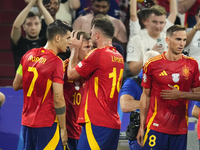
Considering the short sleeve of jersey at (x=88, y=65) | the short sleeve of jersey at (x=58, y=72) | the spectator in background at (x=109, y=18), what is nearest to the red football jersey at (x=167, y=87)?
the short sleeve of jersey at (x=88, y=65)

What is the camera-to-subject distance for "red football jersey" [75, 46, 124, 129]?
3502 millimetres

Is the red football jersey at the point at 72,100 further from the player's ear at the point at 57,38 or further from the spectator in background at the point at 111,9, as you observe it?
the spectator in background at the point at 111,9

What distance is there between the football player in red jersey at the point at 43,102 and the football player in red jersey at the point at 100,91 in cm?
23

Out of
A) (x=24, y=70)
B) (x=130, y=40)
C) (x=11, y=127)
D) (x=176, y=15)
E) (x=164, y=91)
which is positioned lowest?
(x=11, y=127)

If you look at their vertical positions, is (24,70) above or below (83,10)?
below

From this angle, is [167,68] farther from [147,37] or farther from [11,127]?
[11,127]

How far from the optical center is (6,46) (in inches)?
255

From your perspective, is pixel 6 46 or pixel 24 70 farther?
pixel 6 46

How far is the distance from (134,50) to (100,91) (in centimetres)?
235

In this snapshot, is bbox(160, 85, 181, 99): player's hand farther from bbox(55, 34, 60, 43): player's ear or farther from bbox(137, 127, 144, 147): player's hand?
bbox(55, 34, 60, 43): player's ear

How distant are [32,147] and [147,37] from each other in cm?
320

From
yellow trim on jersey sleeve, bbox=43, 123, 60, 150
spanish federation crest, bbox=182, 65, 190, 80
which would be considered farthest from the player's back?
spanish federation crest, bbox=182, 65, 190, 80

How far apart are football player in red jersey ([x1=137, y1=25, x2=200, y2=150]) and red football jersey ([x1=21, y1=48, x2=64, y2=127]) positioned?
1.16 metres

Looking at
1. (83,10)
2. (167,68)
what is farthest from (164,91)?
(83,10)
